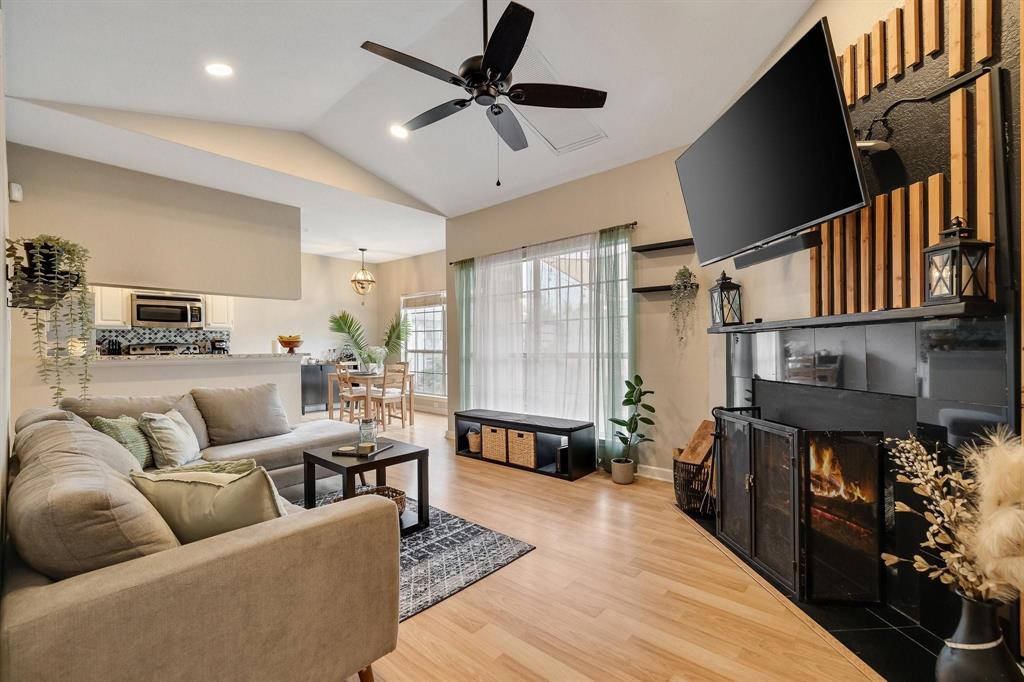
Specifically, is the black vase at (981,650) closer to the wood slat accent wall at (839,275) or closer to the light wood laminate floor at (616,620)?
the light wood laminate floor at (616,620)

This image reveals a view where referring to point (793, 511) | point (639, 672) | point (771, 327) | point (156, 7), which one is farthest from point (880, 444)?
point (156, 7)

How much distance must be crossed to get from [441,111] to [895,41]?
219 centimetres

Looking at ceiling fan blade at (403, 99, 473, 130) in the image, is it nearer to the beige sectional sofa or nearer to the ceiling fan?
the ceiling fan

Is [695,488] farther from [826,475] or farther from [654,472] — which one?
[826,475]

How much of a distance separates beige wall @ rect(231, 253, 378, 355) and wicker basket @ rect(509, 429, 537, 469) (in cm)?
474

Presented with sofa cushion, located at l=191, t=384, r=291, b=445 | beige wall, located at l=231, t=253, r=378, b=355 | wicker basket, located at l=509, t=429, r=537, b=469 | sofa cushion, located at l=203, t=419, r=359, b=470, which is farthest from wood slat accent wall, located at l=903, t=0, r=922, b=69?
beige wall, located at l=231, t=253, r=378, b=355

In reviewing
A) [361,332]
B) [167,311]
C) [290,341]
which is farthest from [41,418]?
[361,332]

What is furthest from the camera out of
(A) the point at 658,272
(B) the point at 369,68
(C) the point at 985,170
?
(A) the point at 658,272

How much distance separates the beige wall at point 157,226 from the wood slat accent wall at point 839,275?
5.28m

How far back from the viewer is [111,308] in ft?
18.5

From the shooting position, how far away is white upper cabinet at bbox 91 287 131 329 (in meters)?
5.50

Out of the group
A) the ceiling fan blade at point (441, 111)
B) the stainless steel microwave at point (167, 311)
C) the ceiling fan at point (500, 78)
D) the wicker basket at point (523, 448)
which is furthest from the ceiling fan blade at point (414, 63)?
the stainless steel microwave at point (167, 311)

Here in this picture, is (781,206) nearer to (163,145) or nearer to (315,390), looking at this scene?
(163,145)

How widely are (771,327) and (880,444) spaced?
28.6 inches
